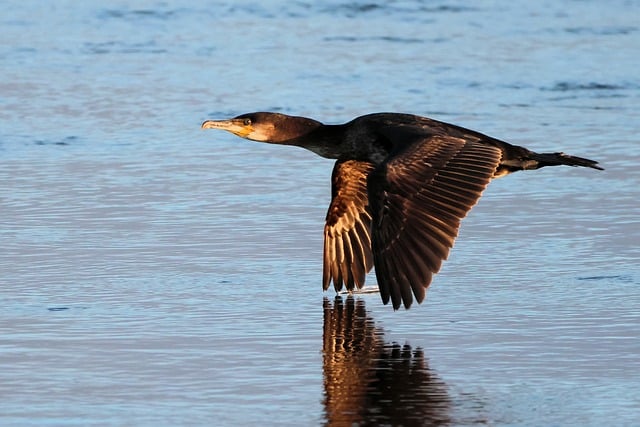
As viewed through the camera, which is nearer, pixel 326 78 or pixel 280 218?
pixel 280 218

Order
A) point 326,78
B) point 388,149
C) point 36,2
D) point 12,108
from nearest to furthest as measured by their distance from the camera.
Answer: point 388,149 → point 12,108 → point 326,78 → point 36,2

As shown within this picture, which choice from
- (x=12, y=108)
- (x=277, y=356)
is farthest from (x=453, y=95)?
(x=277, y=356)

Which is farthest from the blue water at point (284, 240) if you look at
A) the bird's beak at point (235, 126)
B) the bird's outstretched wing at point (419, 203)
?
the bird's beak at point (235, 126)

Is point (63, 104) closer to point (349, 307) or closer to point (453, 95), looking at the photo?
point (453, 95)

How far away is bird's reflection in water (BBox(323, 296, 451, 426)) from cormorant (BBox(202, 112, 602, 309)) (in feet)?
0.96

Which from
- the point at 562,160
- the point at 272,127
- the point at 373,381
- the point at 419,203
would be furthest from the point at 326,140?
the point at 373,381

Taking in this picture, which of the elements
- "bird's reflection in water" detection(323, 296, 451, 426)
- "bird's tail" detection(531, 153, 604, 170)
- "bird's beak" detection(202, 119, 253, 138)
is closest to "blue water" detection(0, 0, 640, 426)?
"bird's reflection in water" detection(323, 296, 451, 426)

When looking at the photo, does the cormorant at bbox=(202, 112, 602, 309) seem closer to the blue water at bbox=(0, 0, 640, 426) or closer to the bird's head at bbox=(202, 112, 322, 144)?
the bird's head at bbox=(202, 112, 322, 144)

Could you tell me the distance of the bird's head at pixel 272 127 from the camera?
9695 mm

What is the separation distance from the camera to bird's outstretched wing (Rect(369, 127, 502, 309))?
7820mm

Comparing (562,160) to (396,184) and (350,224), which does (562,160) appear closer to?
(350,224)

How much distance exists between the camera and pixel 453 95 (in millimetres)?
14344

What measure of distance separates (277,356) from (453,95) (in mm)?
7298

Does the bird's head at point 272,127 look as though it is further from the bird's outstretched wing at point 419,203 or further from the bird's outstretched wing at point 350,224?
the bird's outstretched wing at point 419,203
